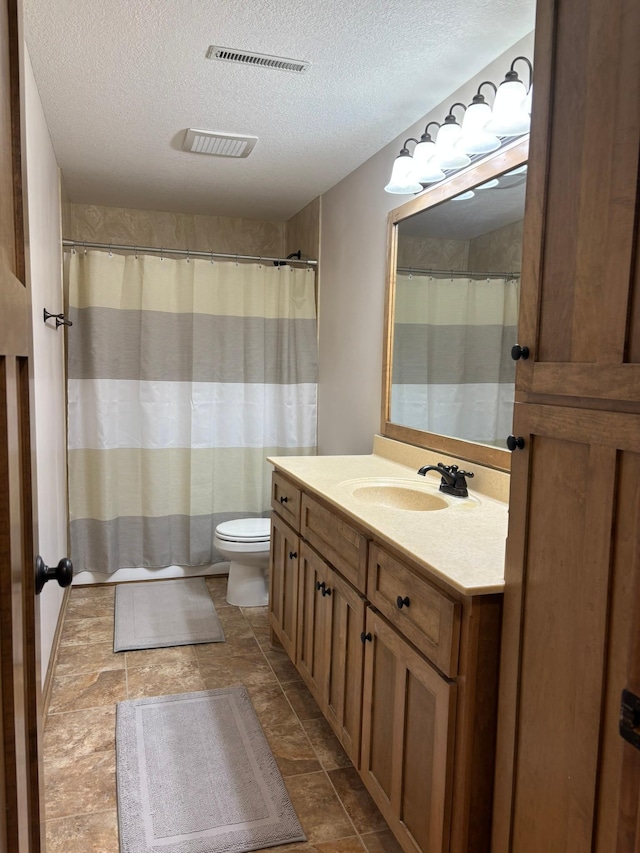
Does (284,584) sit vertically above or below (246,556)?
above

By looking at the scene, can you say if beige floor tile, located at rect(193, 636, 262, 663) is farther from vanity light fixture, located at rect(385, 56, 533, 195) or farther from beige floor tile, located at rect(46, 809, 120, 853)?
vanity light fixture, located at rect(385, 56, 533, 195)

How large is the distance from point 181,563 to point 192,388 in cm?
106

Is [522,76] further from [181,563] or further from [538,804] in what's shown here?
[181,563]

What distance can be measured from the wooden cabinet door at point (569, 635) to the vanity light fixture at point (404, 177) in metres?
1.57

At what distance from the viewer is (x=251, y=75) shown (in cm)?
223

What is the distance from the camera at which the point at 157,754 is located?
7.04 ft

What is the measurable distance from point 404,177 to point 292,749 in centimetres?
213

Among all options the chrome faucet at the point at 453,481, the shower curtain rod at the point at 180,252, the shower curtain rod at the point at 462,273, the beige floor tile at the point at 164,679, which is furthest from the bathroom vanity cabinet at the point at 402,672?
the shower curtain rod at the point at 180,252

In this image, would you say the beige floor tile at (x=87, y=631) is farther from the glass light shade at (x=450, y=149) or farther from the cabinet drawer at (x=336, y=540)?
the glass light shade at (x=450, y=149)

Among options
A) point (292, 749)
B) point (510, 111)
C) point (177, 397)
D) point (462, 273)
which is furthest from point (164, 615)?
point (510, 111)

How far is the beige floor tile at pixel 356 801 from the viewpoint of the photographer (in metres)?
1.85

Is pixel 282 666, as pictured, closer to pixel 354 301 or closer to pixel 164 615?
pixel 164 615

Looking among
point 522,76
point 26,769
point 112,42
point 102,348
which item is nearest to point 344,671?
point 26,769

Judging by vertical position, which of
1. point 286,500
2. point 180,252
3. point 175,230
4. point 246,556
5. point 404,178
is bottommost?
point 246,556
